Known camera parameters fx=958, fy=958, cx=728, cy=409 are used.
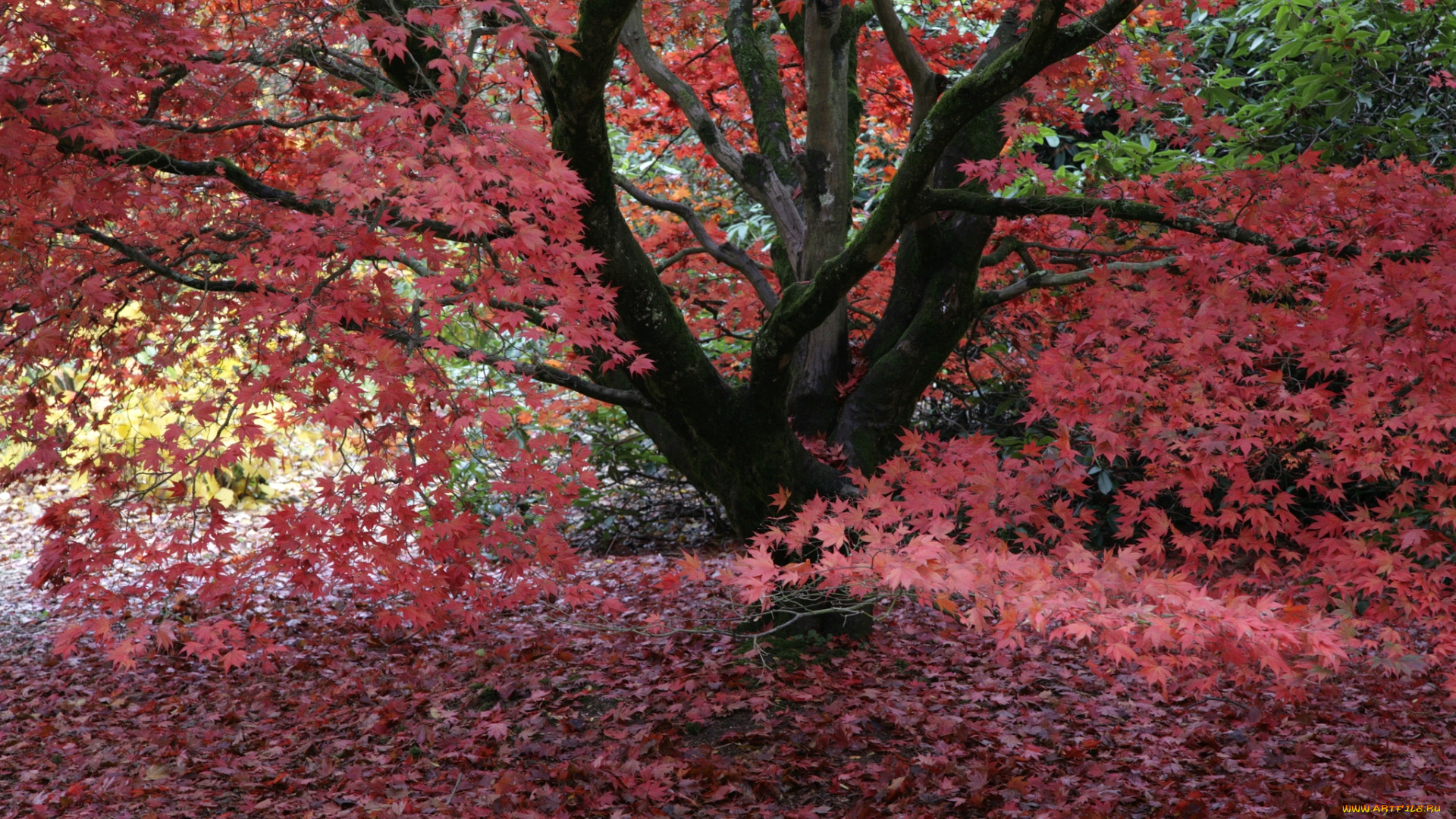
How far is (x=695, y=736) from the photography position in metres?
4.00

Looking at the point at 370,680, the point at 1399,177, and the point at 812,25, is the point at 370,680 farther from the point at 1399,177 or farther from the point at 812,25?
the point at 1399,177

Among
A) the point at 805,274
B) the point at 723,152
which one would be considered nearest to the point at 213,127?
the point at 723,152

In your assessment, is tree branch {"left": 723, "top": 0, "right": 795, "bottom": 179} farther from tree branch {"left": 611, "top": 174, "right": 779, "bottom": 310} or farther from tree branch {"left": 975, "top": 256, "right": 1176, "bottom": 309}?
tree branch {"left": 975, "top": 256, "right": 1176, "bottom": 309}

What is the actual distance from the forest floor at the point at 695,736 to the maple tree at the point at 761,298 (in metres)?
0.53

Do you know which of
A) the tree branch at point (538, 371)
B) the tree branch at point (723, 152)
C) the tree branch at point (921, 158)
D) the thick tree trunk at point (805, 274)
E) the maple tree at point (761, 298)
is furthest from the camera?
the tree branch at point (723, 152)

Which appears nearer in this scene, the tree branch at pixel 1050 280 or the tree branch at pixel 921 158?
the tree branch at pixel 921 158

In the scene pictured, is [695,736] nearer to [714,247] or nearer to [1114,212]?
[714,247]

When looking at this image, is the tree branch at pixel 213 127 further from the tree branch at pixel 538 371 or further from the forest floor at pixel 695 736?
the forest floor at pixel 695 736

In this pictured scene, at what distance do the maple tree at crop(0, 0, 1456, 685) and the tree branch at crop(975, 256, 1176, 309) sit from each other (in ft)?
0.06

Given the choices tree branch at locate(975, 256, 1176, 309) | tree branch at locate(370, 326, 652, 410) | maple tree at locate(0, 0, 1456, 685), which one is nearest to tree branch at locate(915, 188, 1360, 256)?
maple tree at locate(0, 0, 1456, 685)

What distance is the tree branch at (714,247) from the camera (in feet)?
15.1

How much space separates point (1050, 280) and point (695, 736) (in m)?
2.50

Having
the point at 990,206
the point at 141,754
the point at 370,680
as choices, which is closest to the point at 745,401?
the point at 990,206


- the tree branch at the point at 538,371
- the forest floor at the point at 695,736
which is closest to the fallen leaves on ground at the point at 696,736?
the forest floor at the point at 695,736
